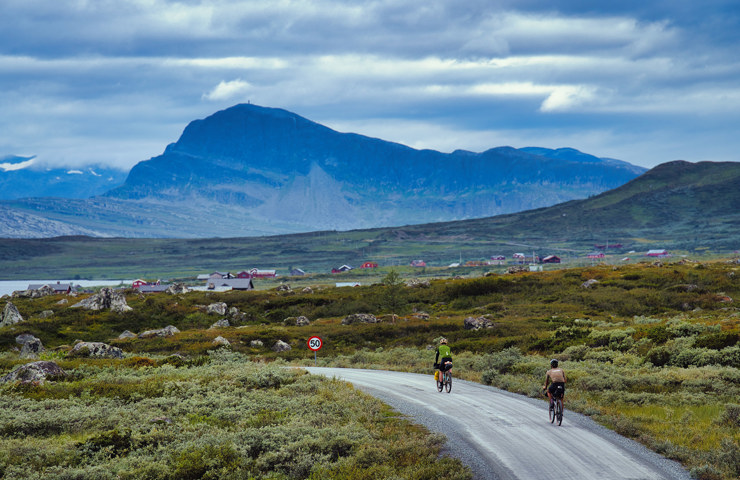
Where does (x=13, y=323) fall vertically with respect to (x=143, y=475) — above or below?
below

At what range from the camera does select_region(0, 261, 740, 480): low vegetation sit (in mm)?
16125

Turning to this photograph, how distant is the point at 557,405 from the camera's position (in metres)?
20.8

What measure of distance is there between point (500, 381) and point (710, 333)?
15944mm

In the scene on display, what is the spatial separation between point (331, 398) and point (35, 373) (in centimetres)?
1413

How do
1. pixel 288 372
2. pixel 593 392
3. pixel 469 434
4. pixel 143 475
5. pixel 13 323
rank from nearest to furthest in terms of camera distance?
pixel 143 475, pixel 469 434, pixel 593 392, pixel 288 372, pixel 13 323

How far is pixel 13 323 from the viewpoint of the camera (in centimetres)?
7000

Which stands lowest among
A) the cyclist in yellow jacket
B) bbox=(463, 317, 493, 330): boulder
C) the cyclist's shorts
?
bbox=(463, 317, 493, 330): boulder

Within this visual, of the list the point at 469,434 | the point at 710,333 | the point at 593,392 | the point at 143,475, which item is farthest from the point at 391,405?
the point at 710,333

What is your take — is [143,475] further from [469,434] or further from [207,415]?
[469,434]

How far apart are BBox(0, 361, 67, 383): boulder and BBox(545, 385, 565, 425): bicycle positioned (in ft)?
69.8

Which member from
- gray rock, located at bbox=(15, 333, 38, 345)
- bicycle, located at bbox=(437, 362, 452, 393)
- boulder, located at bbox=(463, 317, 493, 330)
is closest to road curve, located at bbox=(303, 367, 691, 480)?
bicycle, located at bbox=(437, 362, 452, 393)

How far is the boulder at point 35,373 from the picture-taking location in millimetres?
27406

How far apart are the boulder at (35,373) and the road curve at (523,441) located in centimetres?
1469

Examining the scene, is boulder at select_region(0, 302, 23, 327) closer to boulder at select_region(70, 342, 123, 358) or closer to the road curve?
boulder at select_region(70, 342, 123, 358)
